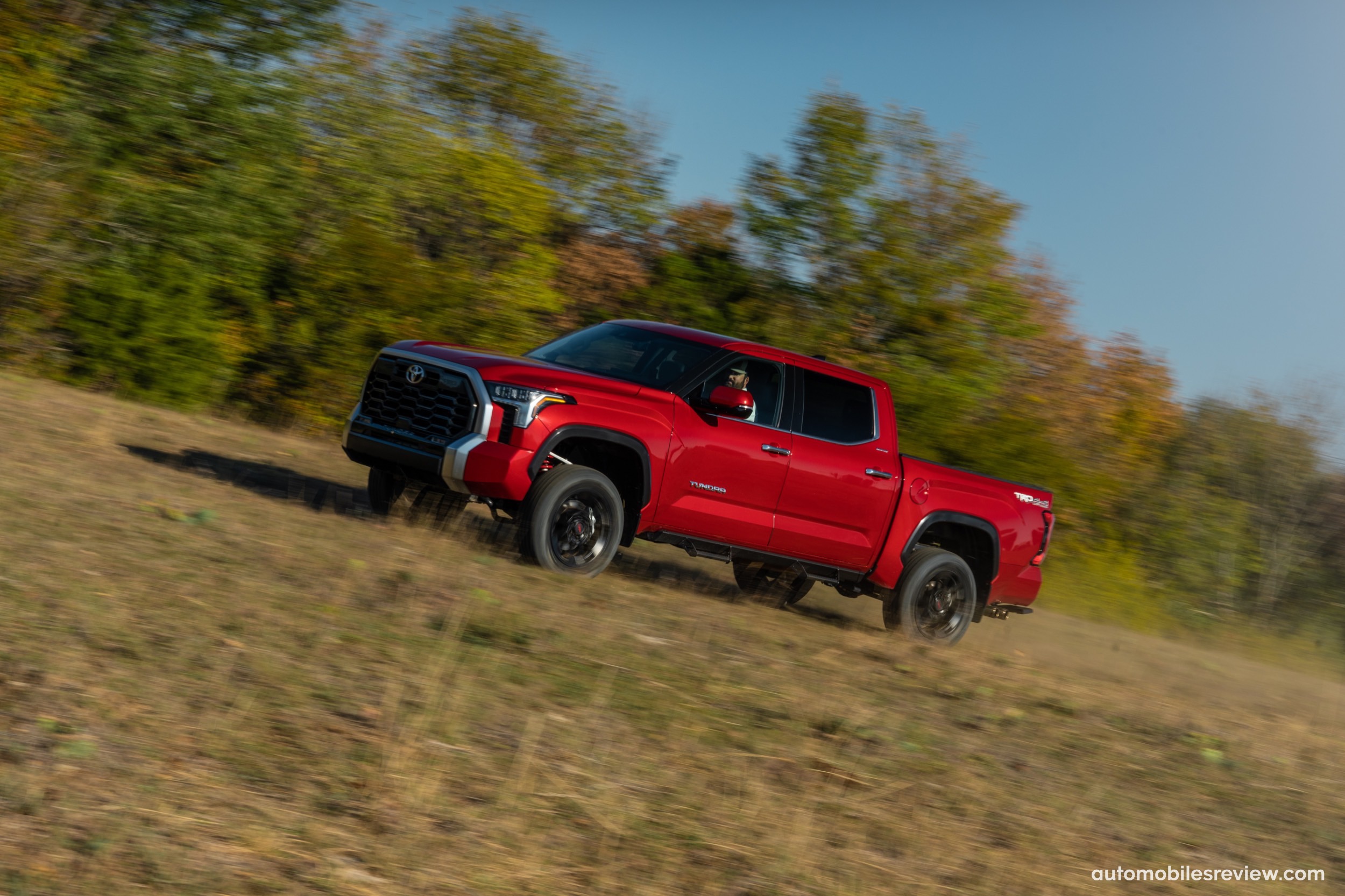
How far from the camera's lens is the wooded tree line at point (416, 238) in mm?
14984

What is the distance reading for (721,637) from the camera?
7.88 meters

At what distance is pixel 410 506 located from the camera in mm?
9586

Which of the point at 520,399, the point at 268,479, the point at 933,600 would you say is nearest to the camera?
the point at 520,399

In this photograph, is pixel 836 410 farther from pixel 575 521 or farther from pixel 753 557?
pixel 575 521

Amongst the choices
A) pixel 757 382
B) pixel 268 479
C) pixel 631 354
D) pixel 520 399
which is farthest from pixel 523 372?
pixel 268 479

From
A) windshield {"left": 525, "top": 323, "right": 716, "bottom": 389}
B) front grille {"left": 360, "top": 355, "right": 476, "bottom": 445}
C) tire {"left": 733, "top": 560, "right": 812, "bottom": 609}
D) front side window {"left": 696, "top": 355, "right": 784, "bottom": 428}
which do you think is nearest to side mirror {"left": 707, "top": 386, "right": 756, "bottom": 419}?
front side window {"left": 696, "top": 355, "right": 784, "bottom": 428}

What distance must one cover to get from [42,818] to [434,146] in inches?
739

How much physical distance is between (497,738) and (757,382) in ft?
15.2

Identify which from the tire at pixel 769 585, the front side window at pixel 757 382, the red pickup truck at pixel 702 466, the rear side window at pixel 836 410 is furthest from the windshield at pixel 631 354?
the tire at pixel 769 585

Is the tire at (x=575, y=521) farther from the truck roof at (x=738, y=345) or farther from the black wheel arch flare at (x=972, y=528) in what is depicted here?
the black wheel arch flare at (x=972, y=528)

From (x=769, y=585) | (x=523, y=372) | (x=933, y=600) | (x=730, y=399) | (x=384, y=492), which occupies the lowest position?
(x=769, y=585)

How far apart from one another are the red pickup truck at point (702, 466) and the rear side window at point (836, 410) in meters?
0.01

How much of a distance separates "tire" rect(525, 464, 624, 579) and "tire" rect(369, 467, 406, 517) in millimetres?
1681

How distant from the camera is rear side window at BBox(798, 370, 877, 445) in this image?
9.20 metres
